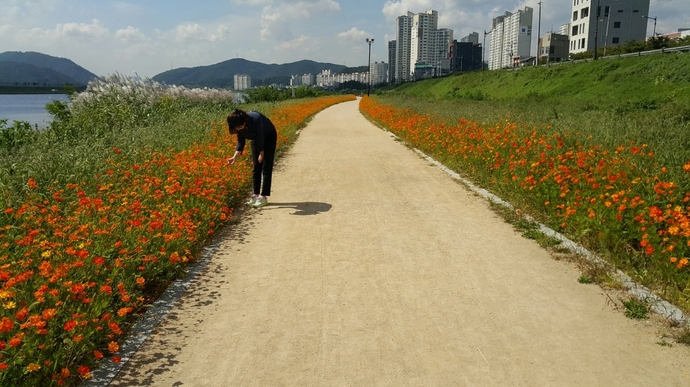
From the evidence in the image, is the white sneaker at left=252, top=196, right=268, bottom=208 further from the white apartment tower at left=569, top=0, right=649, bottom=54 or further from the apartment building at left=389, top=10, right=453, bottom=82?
the apartment building at left=389, top=10, right=453, bottom=82

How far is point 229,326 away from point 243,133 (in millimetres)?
4113

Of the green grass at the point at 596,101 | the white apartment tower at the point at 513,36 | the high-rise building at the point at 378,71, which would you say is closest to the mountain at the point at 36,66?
the high-rise building at the point at 378,71

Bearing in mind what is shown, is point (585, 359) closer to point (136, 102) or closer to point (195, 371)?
point (195, 371)

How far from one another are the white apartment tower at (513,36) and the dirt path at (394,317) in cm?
9628

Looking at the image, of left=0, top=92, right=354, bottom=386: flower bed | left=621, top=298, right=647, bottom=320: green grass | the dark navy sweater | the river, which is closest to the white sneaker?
left=0, top=92, right=354, bottom=386: flower bed

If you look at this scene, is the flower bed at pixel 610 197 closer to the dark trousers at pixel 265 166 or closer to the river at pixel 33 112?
the dark trousers at pixel 265 166

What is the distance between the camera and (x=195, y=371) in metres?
3.31

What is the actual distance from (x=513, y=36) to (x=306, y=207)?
114107mm

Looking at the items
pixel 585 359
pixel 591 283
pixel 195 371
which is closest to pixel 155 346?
pixel 195 371

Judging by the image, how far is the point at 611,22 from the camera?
74938 mm

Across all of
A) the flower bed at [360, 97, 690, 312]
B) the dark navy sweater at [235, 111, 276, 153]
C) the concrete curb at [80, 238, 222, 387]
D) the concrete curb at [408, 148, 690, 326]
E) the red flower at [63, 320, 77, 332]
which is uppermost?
the dark navy sweater at [235, 111, 276, 153]

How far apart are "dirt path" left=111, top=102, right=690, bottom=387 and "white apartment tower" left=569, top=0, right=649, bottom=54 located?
253 feet

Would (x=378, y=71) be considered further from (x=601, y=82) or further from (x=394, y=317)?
(x=394, y=317)

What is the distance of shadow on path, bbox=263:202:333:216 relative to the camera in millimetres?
7555
